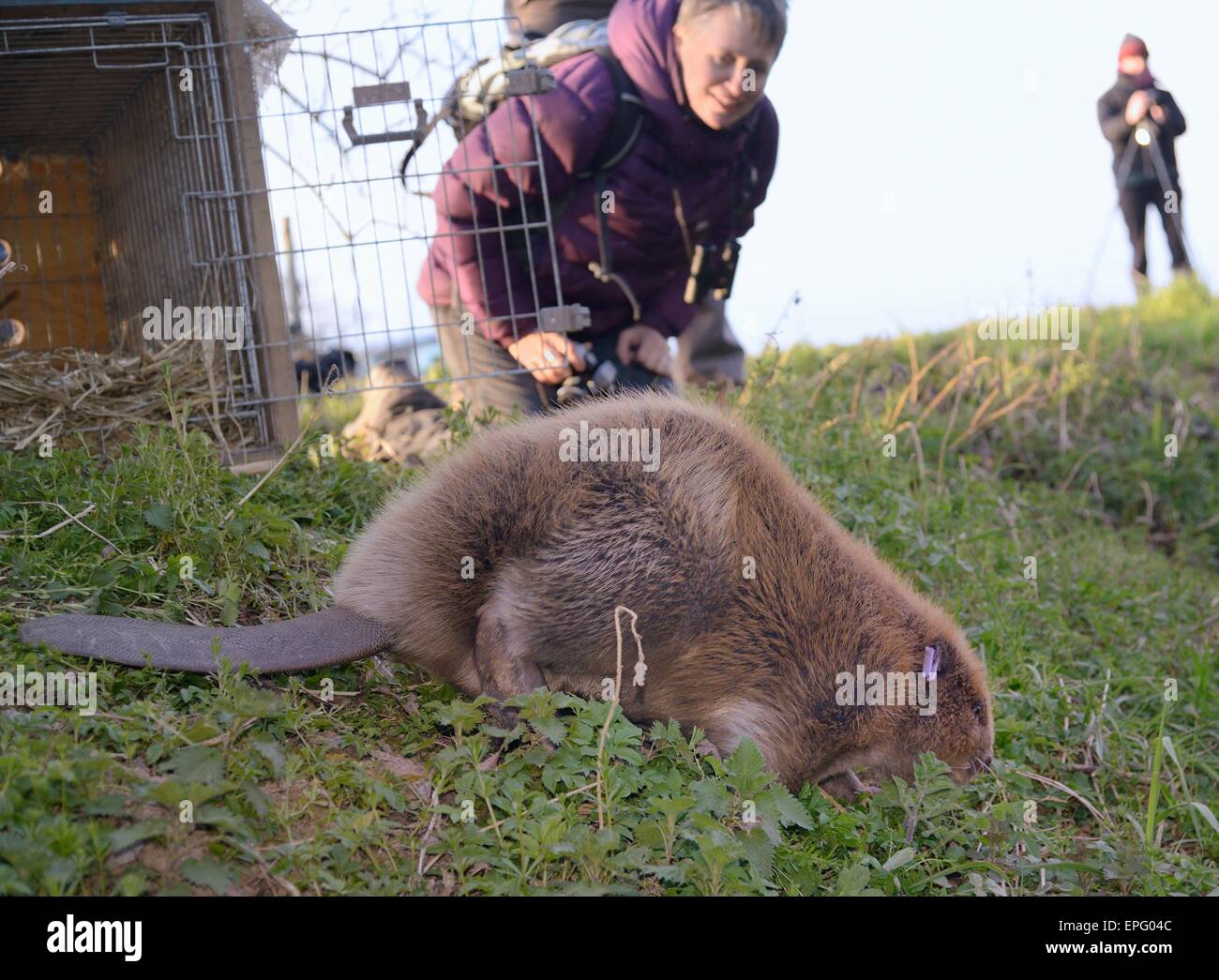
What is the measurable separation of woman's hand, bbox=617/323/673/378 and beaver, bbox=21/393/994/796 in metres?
1.90

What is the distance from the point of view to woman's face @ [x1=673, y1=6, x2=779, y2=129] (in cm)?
404

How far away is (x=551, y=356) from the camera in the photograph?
3980 mm

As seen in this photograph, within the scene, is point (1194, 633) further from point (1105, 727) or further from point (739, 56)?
point (739, 56)

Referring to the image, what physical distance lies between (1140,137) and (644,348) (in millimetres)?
5351

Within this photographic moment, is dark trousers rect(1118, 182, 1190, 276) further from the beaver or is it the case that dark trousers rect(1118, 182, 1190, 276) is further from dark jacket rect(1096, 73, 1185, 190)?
the beaver

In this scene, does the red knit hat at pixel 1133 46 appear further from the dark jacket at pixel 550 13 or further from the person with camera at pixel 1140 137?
the dark jacket at pixel 550 13

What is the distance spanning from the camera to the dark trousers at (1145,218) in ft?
28.3

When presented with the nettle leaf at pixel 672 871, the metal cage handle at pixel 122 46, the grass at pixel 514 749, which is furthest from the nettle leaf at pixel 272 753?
the metal cage handle at pixel 122 46

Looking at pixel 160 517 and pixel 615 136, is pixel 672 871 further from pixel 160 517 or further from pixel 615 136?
pixel 615 136

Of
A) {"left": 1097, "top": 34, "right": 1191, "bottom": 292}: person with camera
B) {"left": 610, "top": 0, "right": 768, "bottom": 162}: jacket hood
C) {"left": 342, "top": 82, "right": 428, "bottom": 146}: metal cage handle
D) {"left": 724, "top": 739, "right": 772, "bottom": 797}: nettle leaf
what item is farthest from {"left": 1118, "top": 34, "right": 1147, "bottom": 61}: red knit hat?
{"left": 724, "top": 739, "right": 772, "bottom": 797}: nettle leaf

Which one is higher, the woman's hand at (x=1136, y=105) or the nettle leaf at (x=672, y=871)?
the woman's hand at (x=1136, y=105)

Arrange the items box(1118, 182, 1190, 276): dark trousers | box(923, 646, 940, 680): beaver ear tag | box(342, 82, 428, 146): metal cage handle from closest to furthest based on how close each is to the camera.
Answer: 1. box(923, 646, 940, 680): beaver ear tag
2. box(342, 82, 428, 146): metal cage handle
3. box(1118, 182, 1190, 276): dark trousers

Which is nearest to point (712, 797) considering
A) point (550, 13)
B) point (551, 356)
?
point (551, 356)

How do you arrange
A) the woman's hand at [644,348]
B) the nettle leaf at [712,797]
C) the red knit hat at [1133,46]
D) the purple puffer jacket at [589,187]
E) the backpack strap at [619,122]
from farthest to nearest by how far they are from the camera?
the red knit hat at [1133,46] < the woman's hand at [644,348] < the backpack strap at [619,122] < the purple puffer jacket at [589,187] < the nettle leaf at [712,797]
